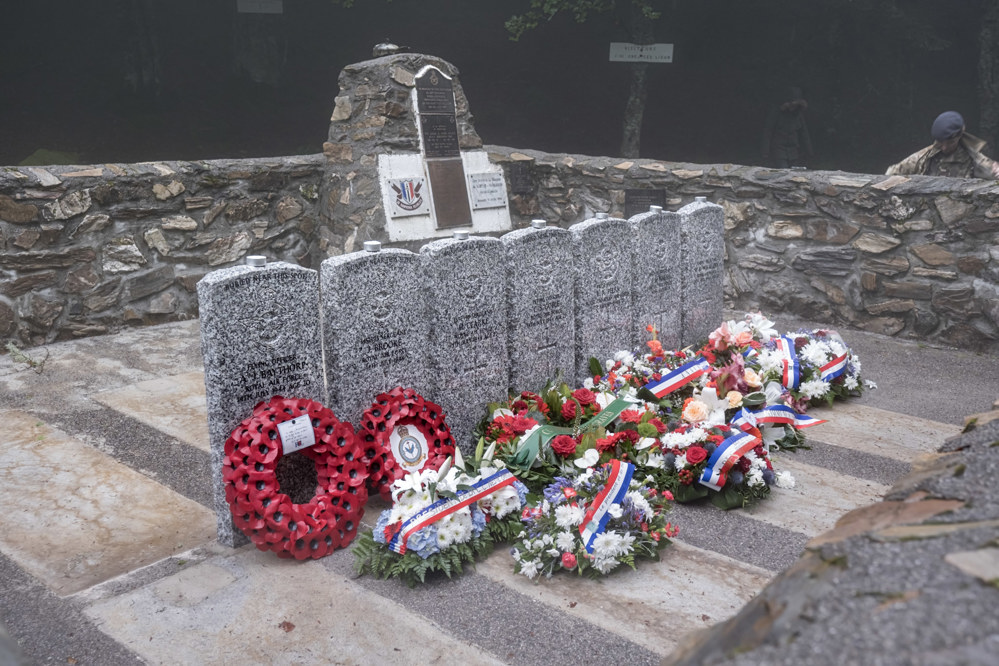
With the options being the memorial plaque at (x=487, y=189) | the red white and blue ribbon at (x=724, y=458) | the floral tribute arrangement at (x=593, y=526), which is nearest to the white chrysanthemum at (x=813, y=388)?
the red white and blue ribbon at (x=724, y=458)

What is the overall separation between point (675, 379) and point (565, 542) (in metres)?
1.66

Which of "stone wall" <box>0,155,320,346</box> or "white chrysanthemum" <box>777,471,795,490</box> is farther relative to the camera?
"stone wall" <box>0,155,320,346</box>

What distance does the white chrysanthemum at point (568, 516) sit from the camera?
3191 millimetres

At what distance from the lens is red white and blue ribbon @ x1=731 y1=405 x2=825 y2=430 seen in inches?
161

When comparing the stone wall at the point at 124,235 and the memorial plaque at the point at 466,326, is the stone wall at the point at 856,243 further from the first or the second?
the memorial plaque at the point at 466,326

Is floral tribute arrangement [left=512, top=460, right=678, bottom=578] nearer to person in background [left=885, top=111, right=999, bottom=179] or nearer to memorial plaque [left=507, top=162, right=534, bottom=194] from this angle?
person in background [left=885, top=111, right=999, bottom=179]

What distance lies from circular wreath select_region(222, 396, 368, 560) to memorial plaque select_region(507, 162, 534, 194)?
532 cm

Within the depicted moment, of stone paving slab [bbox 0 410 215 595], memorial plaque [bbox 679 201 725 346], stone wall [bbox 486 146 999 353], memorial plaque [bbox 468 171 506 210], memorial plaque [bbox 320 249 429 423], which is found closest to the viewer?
stone paving slab [bbox 0 410 215 595]

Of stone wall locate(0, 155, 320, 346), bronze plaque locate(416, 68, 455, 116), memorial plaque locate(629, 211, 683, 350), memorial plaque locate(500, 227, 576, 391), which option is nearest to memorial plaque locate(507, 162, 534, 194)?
bronze plaque locate(416, 68, 455, 116)

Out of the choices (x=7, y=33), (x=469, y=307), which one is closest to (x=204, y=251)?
(x=469, y=307)

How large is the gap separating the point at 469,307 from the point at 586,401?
759 millimetres

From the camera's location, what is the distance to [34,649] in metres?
2.66

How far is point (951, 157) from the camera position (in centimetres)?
657

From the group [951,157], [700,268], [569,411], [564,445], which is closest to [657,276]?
[700,268]
